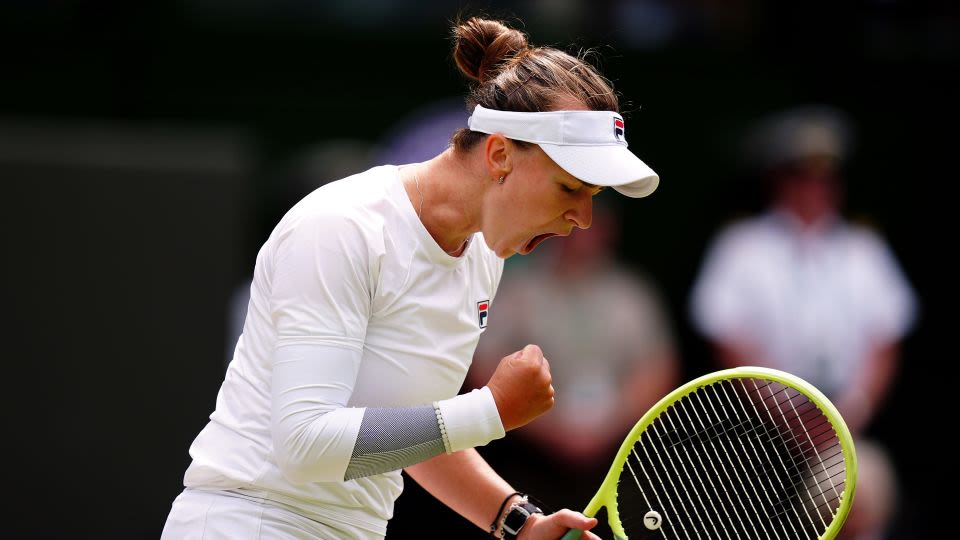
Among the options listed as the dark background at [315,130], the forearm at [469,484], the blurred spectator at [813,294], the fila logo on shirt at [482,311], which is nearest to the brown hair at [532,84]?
the fila logo on shirt at [482,311]

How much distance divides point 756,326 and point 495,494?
3036 millimetres

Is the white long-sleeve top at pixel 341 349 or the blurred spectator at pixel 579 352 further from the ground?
the white long-sleeve top at pixel 341 349

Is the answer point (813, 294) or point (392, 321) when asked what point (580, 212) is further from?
point (813, 294)

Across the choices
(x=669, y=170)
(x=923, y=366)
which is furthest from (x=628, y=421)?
(x=923, y=366)

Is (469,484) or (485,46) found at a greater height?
(485,46)

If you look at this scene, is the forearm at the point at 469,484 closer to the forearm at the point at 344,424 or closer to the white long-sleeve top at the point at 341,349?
the white long-sleeve top at the point at 341,349

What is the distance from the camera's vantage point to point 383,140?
549 cm

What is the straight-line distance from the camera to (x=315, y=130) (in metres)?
5.51

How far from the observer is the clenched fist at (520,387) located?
2195 mm

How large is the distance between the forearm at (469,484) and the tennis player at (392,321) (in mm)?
140

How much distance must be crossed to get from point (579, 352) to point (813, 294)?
42.2 inches

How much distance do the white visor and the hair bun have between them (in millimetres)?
206

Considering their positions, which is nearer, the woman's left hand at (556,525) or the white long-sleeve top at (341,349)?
the white long-sleeve top at (341,349)

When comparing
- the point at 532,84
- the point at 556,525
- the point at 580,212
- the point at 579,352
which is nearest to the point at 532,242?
the point at 580,212
